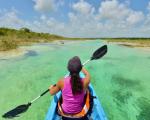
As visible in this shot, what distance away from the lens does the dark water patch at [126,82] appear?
513 inches

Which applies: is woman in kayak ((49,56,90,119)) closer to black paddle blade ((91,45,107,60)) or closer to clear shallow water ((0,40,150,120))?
clear shallow water ((0,40,150,120))

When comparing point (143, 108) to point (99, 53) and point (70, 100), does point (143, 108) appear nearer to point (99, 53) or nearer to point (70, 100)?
point (99, 53)

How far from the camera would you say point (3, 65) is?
20125 millimetres

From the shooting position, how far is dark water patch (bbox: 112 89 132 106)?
10.4m

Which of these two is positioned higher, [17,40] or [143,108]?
[143,108]

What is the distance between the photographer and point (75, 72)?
519 cm

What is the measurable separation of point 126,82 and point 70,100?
9167mm

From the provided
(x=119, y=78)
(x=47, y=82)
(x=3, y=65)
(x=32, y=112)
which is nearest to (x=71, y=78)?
(x=32, y=112)

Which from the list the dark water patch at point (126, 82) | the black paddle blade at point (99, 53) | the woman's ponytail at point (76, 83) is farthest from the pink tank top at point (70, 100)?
the dark water patch at point (126, 82)

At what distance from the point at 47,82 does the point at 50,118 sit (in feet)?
25.3

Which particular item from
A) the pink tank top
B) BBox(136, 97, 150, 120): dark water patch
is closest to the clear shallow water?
BBox(136, 97, 150, 120): dark water patch

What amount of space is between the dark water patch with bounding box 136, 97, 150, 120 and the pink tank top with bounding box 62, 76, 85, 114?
358cm

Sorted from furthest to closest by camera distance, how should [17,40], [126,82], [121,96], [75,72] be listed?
[17,40] → [126,82] → [121,96] → [75,72]

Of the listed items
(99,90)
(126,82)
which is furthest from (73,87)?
(126,82)
